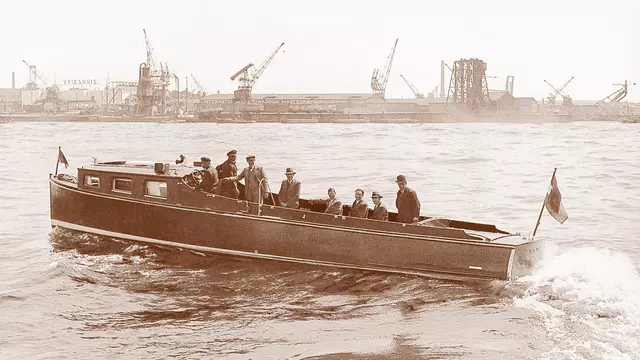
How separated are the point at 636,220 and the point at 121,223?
76.5 feet

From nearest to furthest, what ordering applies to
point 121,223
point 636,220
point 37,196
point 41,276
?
point 41,276, point 121,223, point 636,220, point 37,196

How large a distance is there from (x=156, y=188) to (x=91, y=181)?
3.26 metres

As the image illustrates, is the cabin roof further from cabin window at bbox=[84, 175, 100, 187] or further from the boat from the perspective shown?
cabin window at bbox=[84, 175, 100, 187]

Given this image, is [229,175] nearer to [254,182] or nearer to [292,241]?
[254,182]

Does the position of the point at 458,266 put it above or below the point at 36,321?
above

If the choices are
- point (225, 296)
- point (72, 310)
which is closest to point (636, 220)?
point (225, 296)

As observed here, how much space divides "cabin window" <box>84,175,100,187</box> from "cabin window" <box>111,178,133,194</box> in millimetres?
878

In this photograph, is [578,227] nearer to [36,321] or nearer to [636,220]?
[636,220]

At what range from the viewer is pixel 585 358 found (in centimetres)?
1304

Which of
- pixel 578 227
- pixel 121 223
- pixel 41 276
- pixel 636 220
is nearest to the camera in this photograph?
pixel 41 276

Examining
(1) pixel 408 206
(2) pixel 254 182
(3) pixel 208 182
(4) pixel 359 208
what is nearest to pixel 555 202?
(1) pixel 408 206

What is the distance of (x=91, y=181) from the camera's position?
23.2m

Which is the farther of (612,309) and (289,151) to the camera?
(289,151)

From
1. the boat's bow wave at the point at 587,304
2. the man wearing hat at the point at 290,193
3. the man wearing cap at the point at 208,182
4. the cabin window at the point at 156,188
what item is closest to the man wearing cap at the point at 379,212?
the man wearing hat at the point at 290,193
